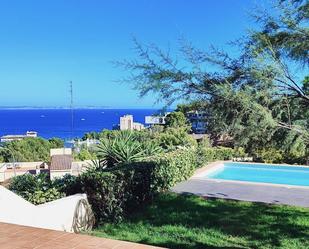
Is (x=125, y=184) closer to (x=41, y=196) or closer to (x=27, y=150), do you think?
(x=41, y=196)

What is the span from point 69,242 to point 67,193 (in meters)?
5.44

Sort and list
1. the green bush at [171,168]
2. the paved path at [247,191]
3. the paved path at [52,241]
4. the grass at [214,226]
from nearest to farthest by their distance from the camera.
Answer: the paved path at [52,241], the grass at [214,226], the paved path at [247,191], the green bush at [171,168]

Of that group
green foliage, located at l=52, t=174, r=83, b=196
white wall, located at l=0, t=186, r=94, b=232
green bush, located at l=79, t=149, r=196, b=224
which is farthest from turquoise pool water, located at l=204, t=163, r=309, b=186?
white wall, located at l=0, t=186, r=94, b=232

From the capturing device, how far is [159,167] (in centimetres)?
1105

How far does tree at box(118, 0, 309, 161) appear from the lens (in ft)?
15.2

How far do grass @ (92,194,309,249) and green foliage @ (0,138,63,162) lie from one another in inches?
1904

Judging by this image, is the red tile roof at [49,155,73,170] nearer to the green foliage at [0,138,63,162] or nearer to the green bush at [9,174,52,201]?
the green bush at [9,174,52,201]

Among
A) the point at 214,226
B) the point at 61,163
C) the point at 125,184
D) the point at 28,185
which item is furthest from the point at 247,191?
the point at 61,163

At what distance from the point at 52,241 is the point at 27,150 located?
55419 millimetres

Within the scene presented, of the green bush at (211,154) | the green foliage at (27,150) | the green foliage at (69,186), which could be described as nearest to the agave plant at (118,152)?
the green foliage at (69,186)

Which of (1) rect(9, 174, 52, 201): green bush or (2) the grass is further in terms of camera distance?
(1) rect(9, 174, 52, 201): green bush

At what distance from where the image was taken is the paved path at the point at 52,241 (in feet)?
11.3

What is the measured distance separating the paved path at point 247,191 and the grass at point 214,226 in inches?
35.8

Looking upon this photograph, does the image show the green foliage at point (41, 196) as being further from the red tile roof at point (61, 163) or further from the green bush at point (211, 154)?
the red tile roof at point (61, 163)
